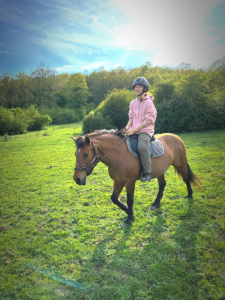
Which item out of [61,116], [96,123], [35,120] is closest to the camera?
[96,123]

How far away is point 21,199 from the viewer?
5.86 metres

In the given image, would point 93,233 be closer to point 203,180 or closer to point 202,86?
point 203,180

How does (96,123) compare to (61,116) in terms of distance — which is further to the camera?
(61,116)

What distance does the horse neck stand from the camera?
11.4 feet

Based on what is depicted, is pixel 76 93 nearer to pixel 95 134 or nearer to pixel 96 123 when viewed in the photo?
pixel 96 123

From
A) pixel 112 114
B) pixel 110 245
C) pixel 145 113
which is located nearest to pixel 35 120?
pixel 112 114

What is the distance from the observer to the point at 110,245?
11.3 ft

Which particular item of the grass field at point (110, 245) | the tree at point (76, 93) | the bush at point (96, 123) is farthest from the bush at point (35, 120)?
the grass field at point (110, 245)

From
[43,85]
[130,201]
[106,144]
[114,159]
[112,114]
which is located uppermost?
[43,85]

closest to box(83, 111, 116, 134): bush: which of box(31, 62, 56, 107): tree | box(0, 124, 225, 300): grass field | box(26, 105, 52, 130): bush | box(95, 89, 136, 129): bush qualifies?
box(95, 89, 136, 129): bush

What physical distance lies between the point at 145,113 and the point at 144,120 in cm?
18

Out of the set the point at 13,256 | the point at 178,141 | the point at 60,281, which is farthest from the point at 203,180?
the point at 13,256

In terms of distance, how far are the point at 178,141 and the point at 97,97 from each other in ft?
169

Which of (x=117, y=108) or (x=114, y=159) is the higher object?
(x=117, y=108)
